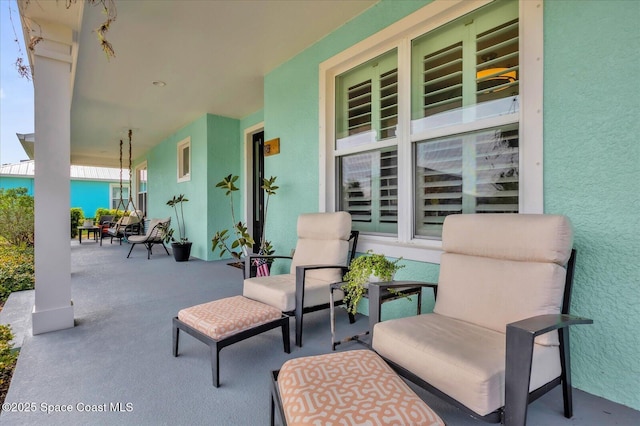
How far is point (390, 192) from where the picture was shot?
286 centimetres

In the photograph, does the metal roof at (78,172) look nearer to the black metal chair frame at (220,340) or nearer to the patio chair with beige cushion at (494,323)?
the black metal chair frame at (220,340)

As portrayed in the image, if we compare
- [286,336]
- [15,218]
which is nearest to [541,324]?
[286,336]

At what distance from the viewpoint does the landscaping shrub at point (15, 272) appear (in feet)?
12.6

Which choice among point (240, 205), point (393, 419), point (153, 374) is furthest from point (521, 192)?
point (240, 205)

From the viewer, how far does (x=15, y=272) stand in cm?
420

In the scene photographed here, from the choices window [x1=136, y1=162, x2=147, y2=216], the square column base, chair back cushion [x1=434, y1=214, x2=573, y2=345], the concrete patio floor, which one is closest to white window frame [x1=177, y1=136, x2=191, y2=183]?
the concrete patio floor

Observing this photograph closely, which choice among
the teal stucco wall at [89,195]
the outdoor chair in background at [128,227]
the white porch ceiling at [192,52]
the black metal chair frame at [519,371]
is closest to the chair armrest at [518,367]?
the black metal chair frame at [519,371]

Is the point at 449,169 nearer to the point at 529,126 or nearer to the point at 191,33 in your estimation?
the point at 529,126

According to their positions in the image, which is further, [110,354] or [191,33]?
[191,33]

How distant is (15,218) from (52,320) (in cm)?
512

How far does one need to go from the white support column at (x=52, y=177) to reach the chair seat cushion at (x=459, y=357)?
269cm

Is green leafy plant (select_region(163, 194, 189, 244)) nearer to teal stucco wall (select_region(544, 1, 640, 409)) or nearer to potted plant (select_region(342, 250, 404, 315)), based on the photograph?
potted plant (select_region(342, 250, 404, 315))

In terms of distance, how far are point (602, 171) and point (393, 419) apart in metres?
1.66

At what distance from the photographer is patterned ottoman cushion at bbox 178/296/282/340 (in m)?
1.80
